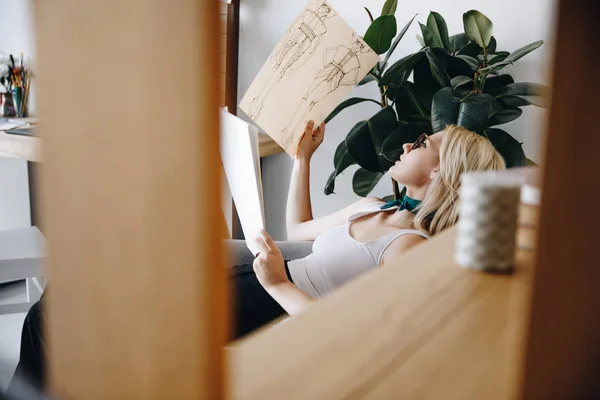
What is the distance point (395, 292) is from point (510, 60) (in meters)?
1.28

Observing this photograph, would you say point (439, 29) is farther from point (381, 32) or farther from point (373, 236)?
point (373, 236)

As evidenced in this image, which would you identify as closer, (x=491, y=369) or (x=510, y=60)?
(x=491, y=369)

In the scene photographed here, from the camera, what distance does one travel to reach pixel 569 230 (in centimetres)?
23

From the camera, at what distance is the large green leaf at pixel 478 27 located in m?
1.63

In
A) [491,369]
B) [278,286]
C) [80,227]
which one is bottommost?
[278,286]

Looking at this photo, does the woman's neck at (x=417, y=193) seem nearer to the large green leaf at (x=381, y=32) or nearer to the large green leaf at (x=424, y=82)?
the large green leaf at (x=424, y=82)

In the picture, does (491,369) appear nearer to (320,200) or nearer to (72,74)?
(72,74)

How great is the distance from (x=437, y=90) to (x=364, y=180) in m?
0.37

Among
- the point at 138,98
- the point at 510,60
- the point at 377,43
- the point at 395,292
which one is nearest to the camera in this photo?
the point at 138,98

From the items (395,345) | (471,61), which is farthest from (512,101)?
(395,345)

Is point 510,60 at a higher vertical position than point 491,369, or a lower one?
higher

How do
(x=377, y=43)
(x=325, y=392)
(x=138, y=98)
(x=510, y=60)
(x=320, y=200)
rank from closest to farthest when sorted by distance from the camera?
(x=138, y=98) < (x=325, y=392) < (x=510, y=60) < (x=377, y=43) < (x=320, y=200)

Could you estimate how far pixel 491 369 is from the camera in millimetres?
387

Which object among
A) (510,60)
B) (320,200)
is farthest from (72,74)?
(320,200)
